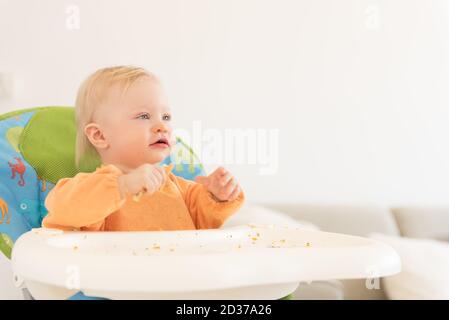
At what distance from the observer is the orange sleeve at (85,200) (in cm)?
74

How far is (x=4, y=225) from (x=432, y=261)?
1.11 m

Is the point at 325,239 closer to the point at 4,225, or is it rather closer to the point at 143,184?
Result: the point at 143,184

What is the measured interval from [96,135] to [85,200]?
0.21m

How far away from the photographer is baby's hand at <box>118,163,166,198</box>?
719 mm

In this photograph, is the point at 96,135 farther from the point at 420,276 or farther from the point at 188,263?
the point at 420,276

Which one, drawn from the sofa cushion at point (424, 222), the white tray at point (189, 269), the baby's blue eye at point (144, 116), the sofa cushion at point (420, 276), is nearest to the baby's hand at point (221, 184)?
the baby's blue eye at point (144, 116)

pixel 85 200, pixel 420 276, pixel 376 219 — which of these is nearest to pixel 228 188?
pixel 85 200

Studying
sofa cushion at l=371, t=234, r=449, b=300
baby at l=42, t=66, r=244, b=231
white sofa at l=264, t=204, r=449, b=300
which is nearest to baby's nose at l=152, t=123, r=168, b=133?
baby at l=42, t=66, r=244, b=231

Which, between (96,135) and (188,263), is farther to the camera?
(96,135)

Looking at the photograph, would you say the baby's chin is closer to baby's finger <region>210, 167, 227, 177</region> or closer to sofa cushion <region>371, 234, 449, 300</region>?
baby's finger <region>210, 167, 227, 177</region>

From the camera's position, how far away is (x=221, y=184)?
2.89 ft

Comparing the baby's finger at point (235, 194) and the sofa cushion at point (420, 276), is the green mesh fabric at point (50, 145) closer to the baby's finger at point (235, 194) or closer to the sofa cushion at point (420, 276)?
the baby's finger at point (235, 194)

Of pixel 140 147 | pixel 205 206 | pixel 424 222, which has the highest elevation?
pixel 140 147
